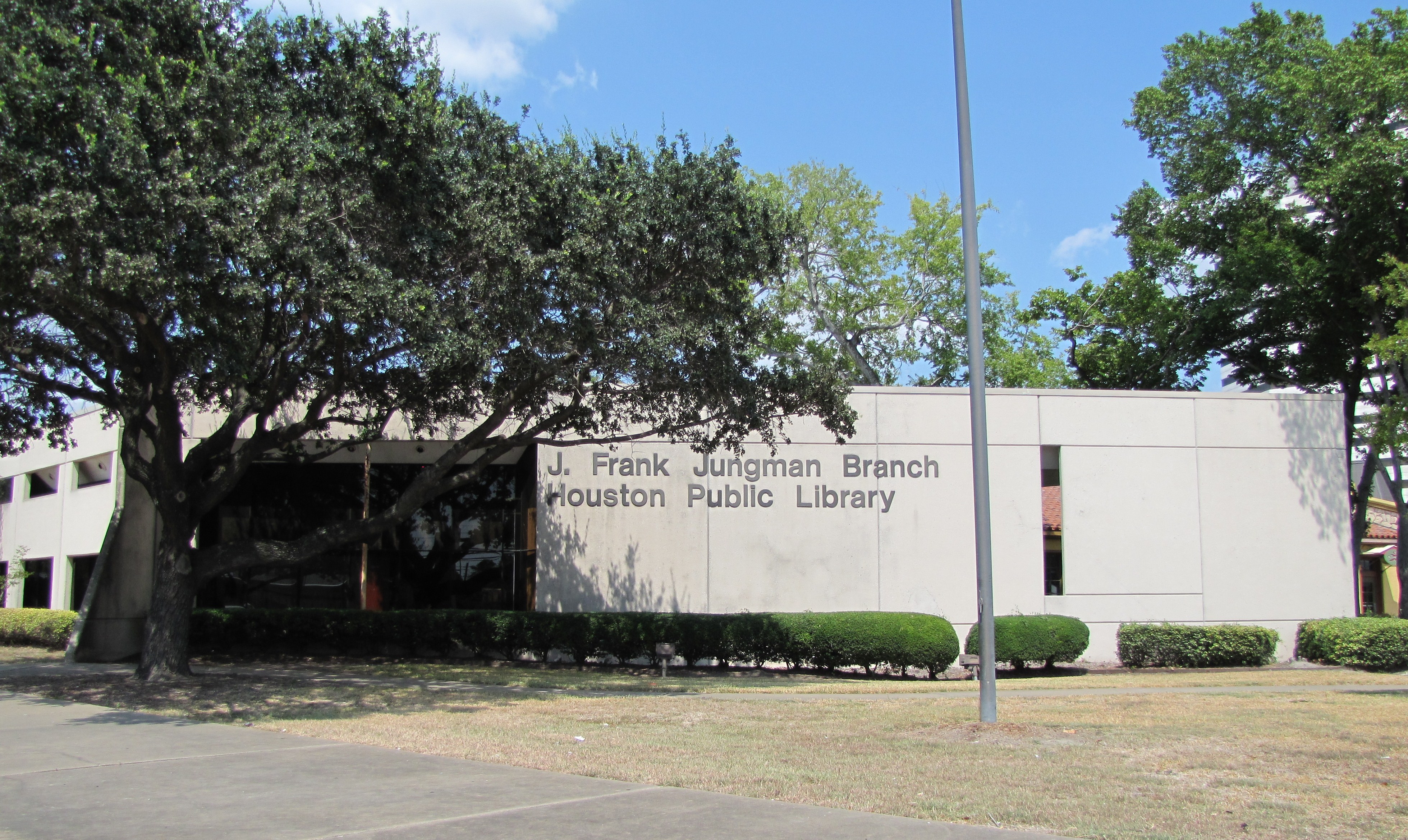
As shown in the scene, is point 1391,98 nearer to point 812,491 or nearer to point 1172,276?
point 1172,276

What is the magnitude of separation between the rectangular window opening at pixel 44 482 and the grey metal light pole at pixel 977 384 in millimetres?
27176

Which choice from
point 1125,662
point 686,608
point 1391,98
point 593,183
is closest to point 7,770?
point 593,183

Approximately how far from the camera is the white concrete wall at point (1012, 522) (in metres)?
21.2

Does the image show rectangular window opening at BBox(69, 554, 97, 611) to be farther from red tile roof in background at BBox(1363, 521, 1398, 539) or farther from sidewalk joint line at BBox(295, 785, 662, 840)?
red tile roof in background at BBox(1363, 521, 1398, 539)

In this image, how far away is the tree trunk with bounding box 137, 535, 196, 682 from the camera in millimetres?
14922

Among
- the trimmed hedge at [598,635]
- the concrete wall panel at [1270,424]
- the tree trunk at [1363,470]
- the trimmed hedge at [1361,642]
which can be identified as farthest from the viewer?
the tree trunk at [1363,470]

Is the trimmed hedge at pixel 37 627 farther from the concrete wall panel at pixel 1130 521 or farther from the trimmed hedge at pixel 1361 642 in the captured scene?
the trimmed hedge at pixel 1361 642

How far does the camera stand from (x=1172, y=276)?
31812 millimetres

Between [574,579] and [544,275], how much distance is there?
31.0ft

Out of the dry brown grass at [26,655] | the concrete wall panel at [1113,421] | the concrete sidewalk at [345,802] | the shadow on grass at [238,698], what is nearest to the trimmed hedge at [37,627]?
the dry brown grass at [26,655]

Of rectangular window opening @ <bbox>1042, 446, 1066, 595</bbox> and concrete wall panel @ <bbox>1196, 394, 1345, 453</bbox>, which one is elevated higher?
concrete wall panel @ <bbox>1196, 394, 1345, 453</bbox>

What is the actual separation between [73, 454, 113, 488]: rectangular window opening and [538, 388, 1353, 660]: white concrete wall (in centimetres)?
1356

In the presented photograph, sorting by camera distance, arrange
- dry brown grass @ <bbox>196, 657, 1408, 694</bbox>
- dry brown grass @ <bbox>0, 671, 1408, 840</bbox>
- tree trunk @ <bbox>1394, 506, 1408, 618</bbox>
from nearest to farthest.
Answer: dry brown grass @ <bbox>0, 671, 1408, 840</bbox> → dry brown grass @ <bbox>196, 657, 1408, 694</bbox> → tree trunk @ <bbox>1394, 506, 1408, 618</bbox>

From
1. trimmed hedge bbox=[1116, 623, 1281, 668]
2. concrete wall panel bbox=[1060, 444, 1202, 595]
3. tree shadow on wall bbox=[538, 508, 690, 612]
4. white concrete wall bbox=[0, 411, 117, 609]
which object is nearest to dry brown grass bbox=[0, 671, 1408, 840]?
trimmed hedge bbox=[1116, 623, 1281, 668]
